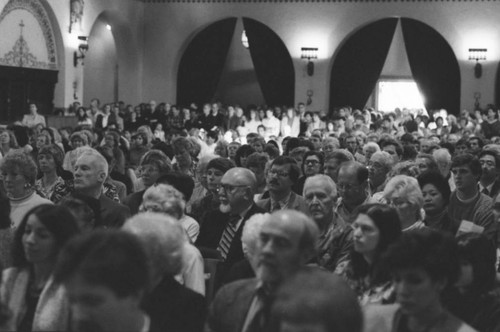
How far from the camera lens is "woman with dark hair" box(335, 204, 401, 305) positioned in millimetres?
4137

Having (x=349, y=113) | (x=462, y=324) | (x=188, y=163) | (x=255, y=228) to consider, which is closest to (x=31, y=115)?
(x=349, y=113)

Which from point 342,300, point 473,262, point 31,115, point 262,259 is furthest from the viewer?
point 31,115

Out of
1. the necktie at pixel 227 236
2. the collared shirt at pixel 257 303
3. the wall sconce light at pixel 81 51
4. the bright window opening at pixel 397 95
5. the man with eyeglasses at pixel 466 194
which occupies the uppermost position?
the wall sconce light at pixel 81 51

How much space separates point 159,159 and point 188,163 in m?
1.52

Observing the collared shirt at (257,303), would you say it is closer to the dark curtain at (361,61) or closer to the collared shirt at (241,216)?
the collared shirt at (241,216)

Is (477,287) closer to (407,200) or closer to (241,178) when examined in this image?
(407,200)

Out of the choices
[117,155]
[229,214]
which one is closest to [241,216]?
[229,214]

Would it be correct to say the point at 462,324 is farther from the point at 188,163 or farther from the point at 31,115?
the point at 31,115

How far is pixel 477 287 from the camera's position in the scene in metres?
4.07

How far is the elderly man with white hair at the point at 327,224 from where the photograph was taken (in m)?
4.95

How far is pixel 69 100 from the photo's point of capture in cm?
2147

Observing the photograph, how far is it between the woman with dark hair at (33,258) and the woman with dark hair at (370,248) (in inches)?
50.2

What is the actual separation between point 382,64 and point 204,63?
4.69 metres

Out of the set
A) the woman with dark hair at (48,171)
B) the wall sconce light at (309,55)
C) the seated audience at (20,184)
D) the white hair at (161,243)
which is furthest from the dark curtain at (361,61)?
the white hair at (161,243)
